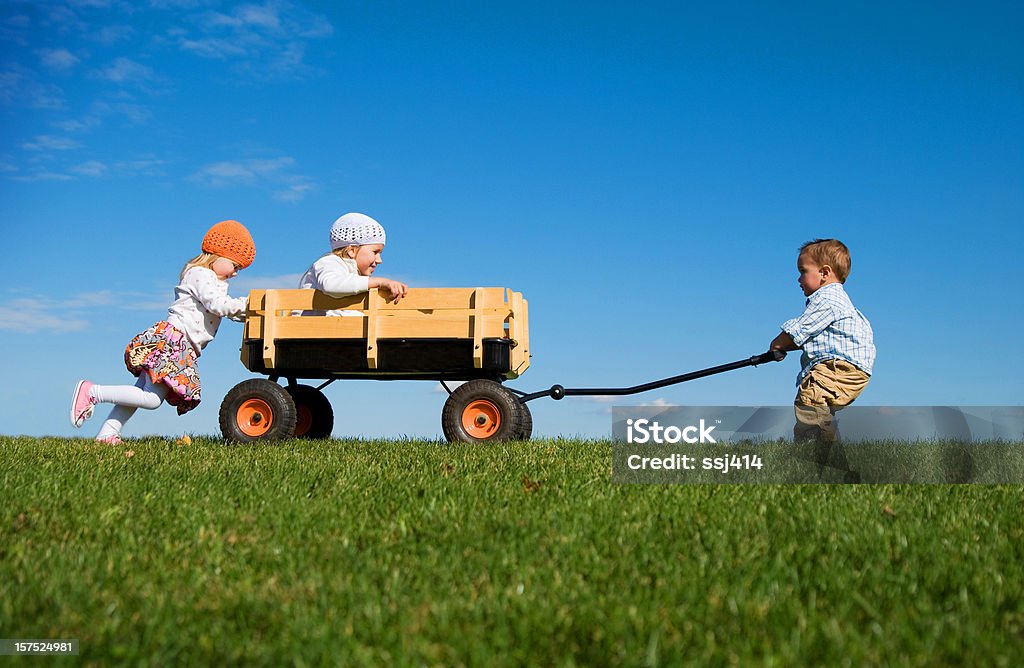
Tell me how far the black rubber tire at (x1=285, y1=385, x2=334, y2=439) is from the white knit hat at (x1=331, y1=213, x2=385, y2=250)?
1631 millimetres

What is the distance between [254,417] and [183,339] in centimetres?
108

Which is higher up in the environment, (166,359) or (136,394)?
(166,359)

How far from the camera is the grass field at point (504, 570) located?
303 cm

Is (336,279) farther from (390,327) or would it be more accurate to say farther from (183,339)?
(183,339)

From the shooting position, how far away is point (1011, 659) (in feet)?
9.67

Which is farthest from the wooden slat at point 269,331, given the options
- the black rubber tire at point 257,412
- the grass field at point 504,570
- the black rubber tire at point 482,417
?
the grass field at point 504,570

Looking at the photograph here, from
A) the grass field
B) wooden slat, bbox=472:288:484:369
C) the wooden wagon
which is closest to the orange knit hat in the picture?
the wooden wagon

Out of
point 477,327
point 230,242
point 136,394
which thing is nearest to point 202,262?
point 230,242

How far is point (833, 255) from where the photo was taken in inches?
319

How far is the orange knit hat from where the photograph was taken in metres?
9.30

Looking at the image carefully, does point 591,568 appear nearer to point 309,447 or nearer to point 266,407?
point 309,447

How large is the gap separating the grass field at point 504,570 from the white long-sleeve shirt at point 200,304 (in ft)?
9.44

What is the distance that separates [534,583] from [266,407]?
228 inches

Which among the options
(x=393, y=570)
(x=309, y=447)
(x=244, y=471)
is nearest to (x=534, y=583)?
(x=393, y=570)
